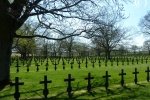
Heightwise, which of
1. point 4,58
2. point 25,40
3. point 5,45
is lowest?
point 4,58

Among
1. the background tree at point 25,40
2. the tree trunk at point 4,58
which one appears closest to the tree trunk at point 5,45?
the tree trunk at point 4,58

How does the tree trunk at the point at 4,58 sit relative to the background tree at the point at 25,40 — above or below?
below

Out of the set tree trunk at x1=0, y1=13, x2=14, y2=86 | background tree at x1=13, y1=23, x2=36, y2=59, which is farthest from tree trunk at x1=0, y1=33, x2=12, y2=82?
background tree at x1=13, y1=23, x2=36, y2=59

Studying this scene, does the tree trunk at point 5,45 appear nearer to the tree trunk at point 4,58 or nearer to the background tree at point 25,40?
the tree trunk at point 4,58

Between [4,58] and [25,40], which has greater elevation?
[25,40]

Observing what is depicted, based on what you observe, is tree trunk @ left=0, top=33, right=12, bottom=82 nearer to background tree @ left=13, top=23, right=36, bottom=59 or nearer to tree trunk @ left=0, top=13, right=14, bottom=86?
tree trunk @ left=0, top=13, right=14, bottom=86

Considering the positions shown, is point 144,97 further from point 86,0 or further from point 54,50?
point 54,50

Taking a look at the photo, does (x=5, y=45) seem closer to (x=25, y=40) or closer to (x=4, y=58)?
(x=4, y=58)

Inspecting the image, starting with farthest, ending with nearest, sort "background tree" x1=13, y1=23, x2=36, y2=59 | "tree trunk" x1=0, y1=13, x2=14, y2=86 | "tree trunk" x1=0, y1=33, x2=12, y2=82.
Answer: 1. "background tree" x1=13, y1=23, x2=36, y2=59
2. "tree trunk" x1=0, y1=33, x2=12, y2=82
3. "tree trunk" x1=0, y1=13, x2=14, y2=86

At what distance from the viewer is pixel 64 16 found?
21234 mm

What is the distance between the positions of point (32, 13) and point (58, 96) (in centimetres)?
622

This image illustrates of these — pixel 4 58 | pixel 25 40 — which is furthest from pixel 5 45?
pixel 25 40

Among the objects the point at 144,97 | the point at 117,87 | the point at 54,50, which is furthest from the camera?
the point at 54,50

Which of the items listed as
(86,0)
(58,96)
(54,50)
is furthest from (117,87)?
(54,50)
